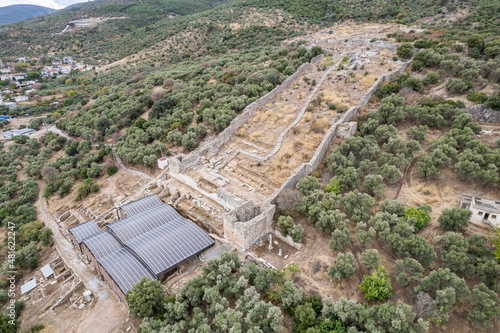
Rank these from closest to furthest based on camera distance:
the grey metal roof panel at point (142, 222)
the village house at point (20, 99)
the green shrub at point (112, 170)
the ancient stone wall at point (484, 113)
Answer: the grey metal roof panel at point (142, 222) < the ancient stone wall at point (484, 113) < the green shrub at point (112, 170) < the village house at point (20, 99)

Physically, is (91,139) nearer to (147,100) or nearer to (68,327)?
(147,100)

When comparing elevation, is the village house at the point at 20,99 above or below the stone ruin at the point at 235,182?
below

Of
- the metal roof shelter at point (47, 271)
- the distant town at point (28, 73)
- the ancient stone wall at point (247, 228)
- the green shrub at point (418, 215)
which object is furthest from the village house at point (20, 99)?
the green shrub at point (418, 215)

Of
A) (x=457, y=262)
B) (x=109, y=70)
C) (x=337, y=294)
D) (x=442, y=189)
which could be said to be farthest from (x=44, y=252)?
(x=109, y=70)

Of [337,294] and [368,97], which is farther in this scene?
[368,97]

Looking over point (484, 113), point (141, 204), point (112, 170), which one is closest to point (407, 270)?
point (484, 113)

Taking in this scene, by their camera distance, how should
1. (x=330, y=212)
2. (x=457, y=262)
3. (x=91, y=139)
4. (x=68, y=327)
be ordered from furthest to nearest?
(x=91, y=139), (x=330, y=212), (x=68, y=327), (x=457, y=262)

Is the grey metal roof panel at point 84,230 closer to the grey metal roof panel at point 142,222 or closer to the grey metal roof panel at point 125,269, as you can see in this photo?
the grey metal roof panel at point 142,222
